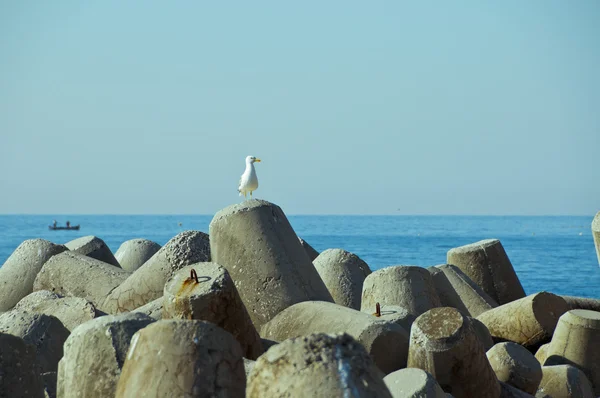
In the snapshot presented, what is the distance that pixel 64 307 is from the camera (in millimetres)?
5379

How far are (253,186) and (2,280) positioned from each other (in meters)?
5.37

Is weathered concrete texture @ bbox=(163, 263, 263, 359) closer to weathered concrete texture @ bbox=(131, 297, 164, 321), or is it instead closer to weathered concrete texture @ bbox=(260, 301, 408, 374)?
weathered concrete texture @ bbox=(260, 301, 408, 374)

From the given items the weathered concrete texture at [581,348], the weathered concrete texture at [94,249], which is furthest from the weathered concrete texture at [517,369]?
the weathered concrete texture at [94,249]

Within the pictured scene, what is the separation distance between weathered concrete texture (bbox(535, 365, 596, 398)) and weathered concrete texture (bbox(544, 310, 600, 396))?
0.43 meters

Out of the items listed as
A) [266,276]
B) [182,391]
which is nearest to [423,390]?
[182,391]

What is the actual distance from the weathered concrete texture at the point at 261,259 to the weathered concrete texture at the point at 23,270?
6.91 feet

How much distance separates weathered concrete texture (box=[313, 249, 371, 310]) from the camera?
6867 millimetres

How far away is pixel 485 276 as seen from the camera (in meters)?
8.64

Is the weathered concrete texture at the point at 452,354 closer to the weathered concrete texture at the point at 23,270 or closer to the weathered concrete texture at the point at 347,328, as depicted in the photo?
the weathered concrete texture at the point at 347,328

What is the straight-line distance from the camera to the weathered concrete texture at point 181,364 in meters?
2.98

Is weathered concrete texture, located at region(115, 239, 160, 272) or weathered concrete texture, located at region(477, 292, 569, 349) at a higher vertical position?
weathered concrete texture, located at region(115, 239, 160, 272)

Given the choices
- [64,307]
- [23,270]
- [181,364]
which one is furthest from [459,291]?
[181,364]

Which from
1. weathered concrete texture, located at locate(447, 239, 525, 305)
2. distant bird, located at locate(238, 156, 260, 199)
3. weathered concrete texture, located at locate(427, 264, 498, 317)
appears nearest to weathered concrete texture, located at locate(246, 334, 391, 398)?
weathered concrete texture, located at locate(427, 264, 498, 317)

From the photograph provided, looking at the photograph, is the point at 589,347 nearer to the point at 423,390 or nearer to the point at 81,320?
the point at 423,390
